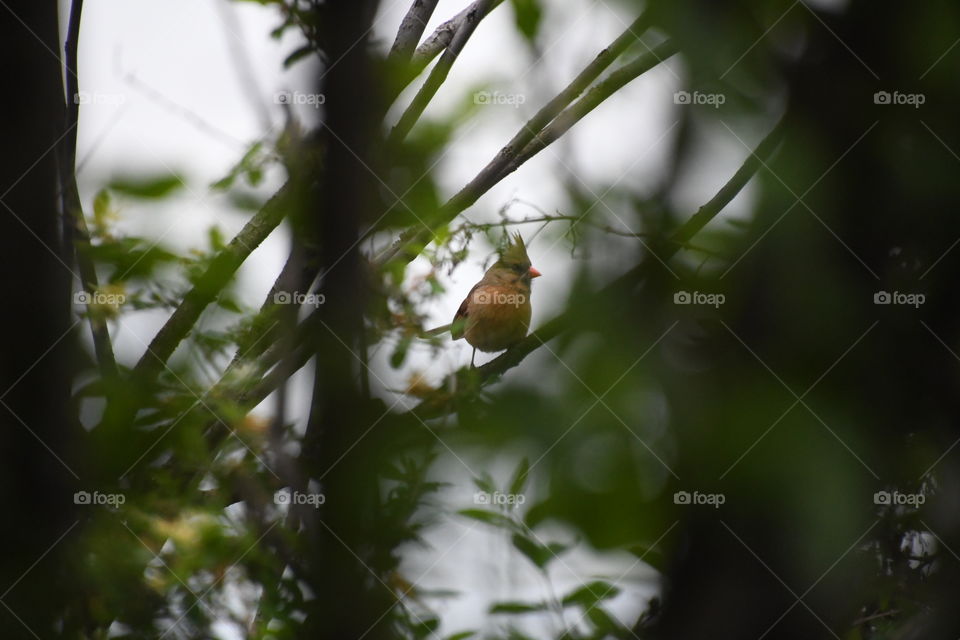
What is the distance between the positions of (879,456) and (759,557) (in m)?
0.19

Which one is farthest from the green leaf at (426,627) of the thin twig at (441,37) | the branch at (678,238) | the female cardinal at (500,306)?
the female cardinal at (500,306)

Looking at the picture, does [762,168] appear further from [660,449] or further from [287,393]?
[287,393]

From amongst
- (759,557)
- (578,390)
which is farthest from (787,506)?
(578,390)

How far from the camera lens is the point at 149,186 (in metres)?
1.79

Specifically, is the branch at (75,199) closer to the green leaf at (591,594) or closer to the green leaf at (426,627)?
the green leaf at (426,627)

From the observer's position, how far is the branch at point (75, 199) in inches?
78.1

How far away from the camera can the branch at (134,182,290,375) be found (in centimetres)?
189

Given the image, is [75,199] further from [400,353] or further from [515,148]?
[515,148]

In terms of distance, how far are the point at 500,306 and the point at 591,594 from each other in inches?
90.5

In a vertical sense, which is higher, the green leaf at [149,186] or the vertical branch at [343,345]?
the green leaf at [149,186]

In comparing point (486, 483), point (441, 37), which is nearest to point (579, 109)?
point (441, 37)

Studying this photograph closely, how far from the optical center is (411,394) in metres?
1.77

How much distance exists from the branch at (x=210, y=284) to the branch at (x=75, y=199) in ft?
0.31

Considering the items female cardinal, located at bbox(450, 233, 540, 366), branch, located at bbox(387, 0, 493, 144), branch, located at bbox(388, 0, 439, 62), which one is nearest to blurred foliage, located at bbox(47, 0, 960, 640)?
branch, located at bbox(387, 0, 493, 144)
